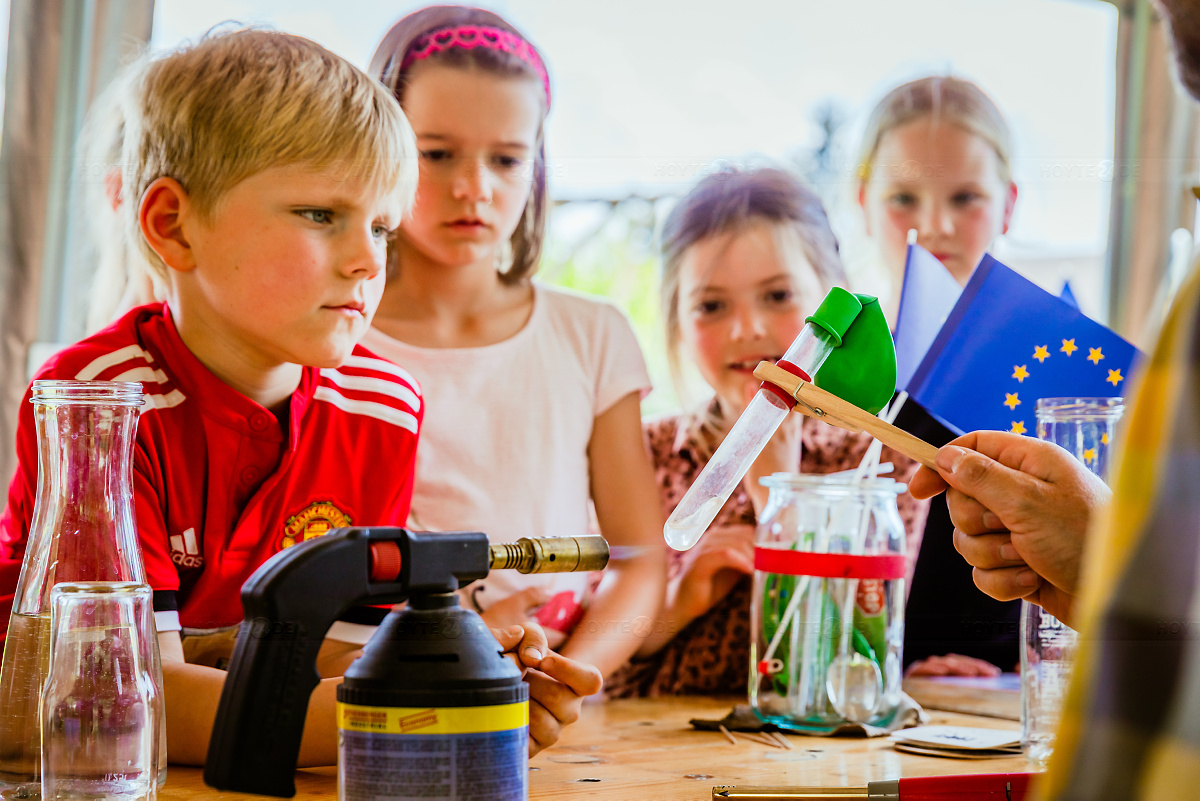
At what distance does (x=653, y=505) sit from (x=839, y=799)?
59 centimetres

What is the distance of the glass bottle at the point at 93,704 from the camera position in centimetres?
65

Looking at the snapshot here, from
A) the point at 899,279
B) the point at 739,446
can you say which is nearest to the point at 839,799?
the point at 739,446

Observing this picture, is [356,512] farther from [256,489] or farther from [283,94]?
[283,94]

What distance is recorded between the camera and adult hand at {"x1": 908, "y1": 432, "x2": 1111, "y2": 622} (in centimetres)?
78

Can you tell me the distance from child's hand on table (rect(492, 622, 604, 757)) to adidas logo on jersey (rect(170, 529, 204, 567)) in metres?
0.32

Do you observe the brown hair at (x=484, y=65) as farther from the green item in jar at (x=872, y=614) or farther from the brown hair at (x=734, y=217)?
the green item in jar at (x=872, y=614)

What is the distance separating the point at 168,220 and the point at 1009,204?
112 cm

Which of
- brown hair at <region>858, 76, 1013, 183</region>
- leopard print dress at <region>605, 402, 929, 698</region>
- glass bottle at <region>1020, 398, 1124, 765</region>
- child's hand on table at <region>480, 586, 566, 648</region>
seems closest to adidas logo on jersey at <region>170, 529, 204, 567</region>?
child's hand on table at <region>480, 586, 566, 648</region>

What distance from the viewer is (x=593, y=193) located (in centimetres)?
128

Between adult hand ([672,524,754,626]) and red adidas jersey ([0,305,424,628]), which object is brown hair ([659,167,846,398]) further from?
red adidas jersey ([0,305,424,628])

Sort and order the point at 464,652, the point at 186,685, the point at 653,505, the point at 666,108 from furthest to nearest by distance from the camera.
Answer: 1. the point at 666,108
2. the point at 653,505
3. the point at 186,685
4. the point at 464,652

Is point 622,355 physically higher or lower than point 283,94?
lower

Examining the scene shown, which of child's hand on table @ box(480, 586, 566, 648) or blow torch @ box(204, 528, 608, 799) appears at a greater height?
blow torch @ box(204, 528, 608, 799)

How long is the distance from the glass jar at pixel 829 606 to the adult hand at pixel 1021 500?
0.67ft
